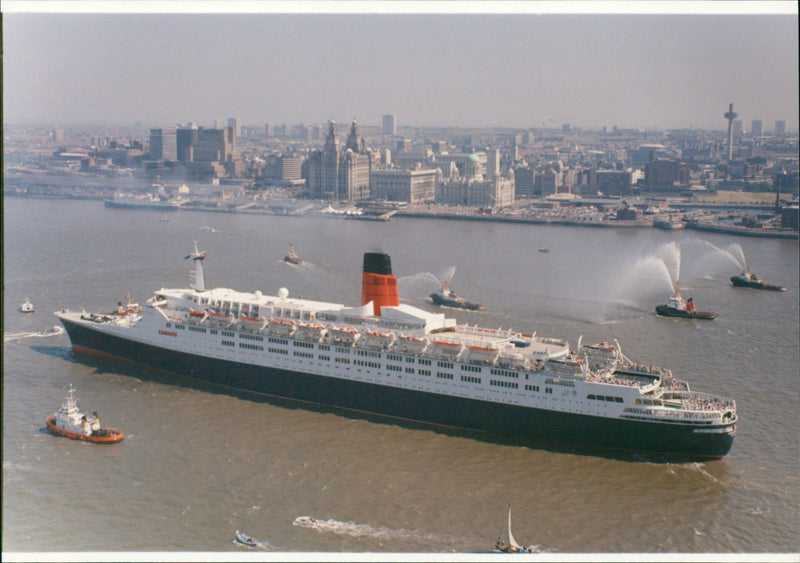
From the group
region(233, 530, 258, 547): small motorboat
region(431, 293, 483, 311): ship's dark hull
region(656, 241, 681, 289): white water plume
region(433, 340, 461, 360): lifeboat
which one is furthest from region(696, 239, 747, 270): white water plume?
region(233, 530, 258, 547): small motorboat

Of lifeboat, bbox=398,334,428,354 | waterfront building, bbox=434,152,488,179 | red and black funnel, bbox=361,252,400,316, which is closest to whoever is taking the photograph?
lifeboat, bbox=398,334,428,354

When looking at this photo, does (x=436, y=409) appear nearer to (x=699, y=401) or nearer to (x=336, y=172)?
(x=699, y=401)

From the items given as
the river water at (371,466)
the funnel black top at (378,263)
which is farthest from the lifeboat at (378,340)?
the funnel black top at (378,263)

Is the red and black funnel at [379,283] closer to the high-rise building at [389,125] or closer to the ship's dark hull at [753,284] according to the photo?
the ship's dark hull at [753,284]

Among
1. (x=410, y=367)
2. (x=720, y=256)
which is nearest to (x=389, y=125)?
(x=720, y=256)

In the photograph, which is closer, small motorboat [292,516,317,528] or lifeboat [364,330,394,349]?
small motorboat [292,516,317,528]

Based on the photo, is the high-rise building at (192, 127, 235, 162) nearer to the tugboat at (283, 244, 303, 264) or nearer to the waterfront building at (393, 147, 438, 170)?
the waterfront building at (393, 147, 438, 170)
